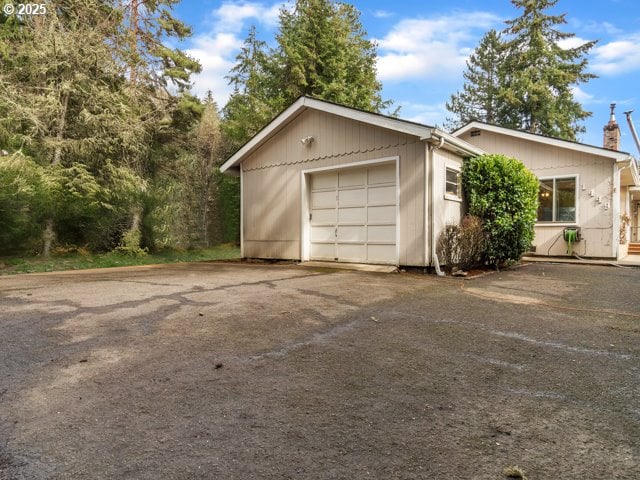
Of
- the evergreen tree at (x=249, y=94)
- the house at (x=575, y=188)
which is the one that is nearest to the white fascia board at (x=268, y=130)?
the house at (x=575, y=188)

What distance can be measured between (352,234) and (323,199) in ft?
3.99

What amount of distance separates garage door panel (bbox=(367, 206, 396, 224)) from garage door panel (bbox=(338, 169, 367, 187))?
2.32 ft

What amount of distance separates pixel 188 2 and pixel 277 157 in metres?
9.84

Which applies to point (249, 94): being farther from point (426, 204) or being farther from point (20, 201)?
point (426, 204)

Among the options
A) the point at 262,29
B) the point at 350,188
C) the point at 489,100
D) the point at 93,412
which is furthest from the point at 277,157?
the point at 489,100

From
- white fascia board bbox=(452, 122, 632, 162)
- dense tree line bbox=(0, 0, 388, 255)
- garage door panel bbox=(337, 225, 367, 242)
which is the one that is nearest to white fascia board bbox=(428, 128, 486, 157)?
garage door panel bbox=(337, 225, 367, 242)

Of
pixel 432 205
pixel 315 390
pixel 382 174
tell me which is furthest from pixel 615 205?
pixel 315 390

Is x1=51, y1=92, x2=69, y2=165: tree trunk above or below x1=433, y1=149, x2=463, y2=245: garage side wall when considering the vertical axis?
above

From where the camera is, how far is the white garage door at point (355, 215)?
27.4 feet

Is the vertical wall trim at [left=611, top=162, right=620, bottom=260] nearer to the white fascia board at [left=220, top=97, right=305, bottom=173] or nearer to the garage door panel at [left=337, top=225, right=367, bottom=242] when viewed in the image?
the garage door panel at [left=337, top=225, right=367, bottom=242]

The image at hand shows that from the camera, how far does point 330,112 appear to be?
29.4ft

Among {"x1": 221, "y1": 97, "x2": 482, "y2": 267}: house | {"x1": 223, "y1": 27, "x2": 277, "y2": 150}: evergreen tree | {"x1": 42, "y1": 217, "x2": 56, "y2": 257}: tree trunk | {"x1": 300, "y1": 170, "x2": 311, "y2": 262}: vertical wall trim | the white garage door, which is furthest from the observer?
{"x1": 223, "y1": 27, "x2": 277, "y2": 150}: evergreen tree

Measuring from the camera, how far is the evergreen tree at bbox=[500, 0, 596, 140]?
26.1m

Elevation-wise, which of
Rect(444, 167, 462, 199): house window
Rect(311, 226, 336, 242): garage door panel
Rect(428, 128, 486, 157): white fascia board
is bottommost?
Rect(311, 226, 336, 242): garage door panel
